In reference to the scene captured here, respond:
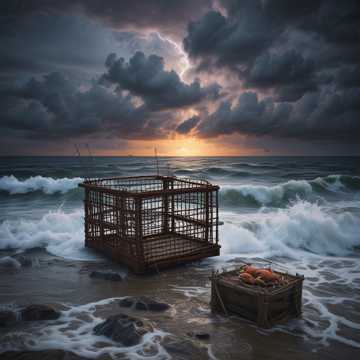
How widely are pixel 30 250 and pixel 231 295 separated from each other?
339 inches

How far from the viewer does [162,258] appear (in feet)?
33.6

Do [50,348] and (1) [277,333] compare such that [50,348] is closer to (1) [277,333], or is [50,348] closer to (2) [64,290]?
(2) [64,290]

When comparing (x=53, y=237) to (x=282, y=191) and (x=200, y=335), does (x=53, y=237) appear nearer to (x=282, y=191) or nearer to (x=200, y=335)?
(x=200, y=335)

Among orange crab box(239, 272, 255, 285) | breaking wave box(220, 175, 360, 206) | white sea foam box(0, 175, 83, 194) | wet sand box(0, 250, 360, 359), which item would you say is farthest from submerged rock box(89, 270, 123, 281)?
white sea foam box(0, 175, 83, 194)

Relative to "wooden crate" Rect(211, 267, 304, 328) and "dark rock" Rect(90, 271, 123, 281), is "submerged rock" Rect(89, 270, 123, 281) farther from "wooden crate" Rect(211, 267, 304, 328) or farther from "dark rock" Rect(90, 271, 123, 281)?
"wooden crate" Rect(211, 267, 304, 328)

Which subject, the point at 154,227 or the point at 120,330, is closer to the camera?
the point at 120,330

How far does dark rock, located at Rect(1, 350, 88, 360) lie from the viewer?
5852 millimetres

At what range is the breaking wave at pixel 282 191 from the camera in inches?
1005

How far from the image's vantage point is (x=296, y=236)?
14.0m

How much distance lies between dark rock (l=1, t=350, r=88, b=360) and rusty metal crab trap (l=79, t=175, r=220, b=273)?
394 centimetres

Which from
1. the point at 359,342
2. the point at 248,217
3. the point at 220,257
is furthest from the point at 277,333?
the point at 248,217

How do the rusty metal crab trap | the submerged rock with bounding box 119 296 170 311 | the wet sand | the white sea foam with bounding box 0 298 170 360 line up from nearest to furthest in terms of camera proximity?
1. the white sea foam with bounding box 0 298 170 360
2. the wet sand
3. the submerged rock with bounding box 119 296 170 311
4. the rusty metal crab trap

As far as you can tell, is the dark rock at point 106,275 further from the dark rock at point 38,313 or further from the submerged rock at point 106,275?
the dark rock at point 38,313

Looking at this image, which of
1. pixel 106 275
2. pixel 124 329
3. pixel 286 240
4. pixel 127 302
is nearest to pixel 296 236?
pixel 286 240
